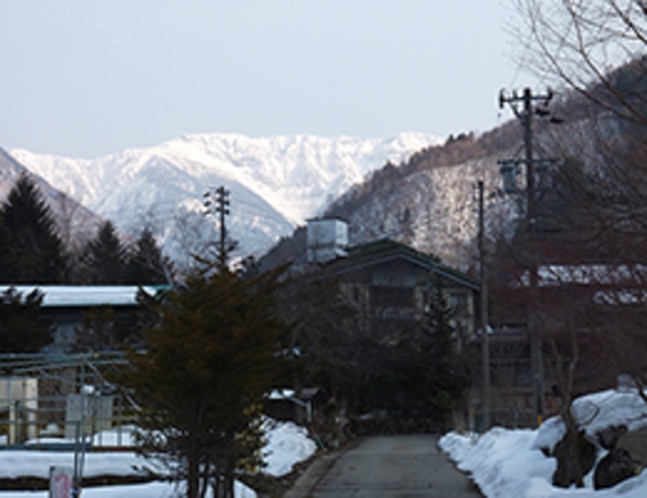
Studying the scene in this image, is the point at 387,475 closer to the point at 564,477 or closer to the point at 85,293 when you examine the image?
the point at 564,477

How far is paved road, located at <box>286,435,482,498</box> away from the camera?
2077 cm

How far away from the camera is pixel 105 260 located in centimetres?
6825

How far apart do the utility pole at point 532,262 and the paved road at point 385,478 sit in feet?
9.62

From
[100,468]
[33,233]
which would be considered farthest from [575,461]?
[33,233]

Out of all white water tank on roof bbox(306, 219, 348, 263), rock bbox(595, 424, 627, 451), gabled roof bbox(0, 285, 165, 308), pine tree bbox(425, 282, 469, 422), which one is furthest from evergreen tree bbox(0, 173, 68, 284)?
rock bbox(595, 424, 627, 451)

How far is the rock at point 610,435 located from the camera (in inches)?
651

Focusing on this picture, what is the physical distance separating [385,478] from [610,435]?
8324 mm

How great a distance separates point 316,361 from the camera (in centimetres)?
4538

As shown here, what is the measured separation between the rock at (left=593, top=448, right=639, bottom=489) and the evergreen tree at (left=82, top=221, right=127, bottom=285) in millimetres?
49969

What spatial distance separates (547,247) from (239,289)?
4.46 meters

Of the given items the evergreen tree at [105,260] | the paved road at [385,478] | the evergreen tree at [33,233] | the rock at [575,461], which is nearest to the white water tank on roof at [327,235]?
the evergreen tree at [105,260]

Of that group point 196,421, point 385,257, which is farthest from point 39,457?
point 385,257

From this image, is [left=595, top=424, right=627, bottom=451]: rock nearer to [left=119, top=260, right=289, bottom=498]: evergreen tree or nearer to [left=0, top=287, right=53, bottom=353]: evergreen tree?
[left=119, top=260, right=289, bottom=498]: evergreen tree

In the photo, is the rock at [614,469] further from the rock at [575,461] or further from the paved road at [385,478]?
the paved road at [385,478]
